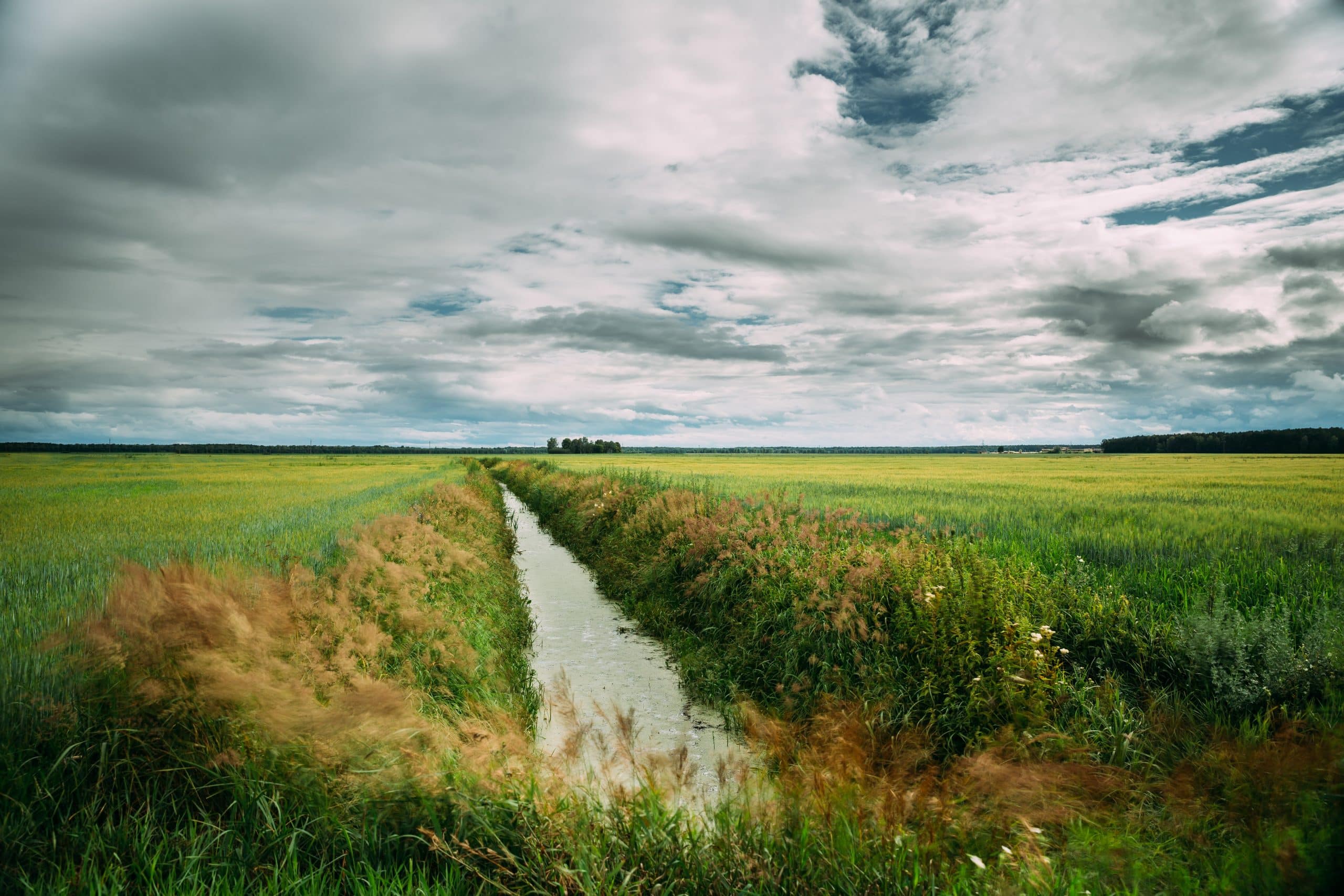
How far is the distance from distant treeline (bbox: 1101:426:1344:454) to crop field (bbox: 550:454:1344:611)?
30.7m

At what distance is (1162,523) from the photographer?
1112cm

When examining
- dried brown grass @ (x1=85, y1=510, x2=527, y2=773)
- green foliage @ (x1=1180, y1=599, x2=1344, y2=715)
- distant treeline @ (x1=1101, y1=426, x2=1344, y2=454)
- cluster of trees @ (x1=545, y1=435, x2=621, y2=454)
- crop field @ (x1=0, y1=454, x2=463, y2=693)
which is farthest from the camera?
cluster of trees @ (x1=545, y1=435, x2=621, y2=454)

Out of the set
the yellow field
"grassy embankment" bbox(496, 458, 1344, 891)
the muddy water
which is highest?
the yellow field

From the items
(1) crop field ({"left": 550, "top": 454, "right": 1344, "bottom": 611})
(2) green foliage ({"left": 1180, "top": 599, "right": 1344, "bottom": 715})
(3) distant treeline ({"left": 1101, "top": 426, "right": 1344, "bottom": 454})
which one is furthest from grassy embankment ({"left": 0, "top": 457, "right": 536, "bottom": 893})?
(3) distant treeline ({"left": 1101, "top": 426, "right": 1344, "bottom": 454})

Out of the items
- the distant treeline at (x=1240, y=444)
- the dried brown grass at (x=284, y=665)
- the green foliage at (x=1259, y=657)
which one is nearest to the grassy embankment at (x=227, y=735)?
the dried brown grass at (x=284, y=665)

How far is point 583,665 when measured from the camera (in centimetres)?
915

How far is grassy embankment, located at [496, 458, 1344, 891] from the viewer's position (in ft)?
12.2

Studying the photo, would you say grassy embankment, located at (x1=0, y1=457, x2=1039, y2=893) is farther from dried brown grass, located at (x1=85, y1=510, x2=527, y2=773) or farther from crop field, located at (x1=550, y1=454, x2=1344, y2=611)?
crop field, located at (x1=550, y1=454, x2=1344, y2=611)

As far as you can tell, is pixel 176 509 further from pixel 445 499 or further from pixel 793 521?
pixel 793 521

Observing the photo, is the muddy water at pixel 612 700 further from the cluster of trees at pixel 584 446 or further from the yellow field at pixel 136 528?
the cluster of trees at pixel 584 446

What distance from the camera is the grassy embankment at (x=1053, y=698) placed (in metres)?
3.71

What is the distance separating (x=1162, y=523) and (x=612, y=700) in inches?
392

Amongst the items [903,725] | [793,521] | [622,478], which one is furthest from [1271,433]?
[903,725]

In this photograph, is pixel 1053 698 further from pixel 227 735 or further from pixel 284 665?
pixel 227 735
